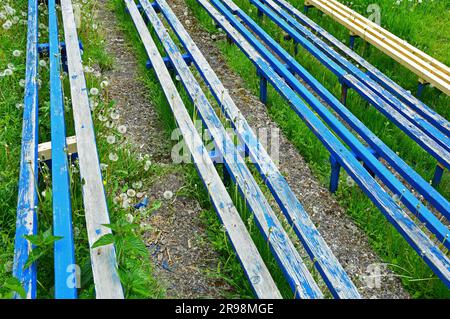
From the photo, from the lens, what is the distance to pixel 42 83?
374 cm

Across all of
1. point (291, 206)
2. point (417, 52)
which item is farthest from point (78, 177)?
point (417, 52)

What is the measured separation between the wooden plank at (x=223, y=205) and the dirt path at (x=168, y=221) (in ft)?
0.95

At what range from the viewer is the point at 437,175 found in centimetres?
323

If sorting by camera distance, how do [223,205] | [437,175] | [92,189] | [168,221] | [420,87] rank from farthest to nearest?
[420,87] → [437,175] → [168,221] → [223,205] → [92,189]

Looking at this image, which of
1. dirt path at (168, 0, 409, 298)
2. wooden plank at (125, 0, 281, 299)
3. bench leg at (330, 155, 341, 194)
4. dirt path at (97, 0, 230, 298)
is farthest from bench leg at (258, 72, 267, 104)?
bench leg at (330, 155, 341, 194)

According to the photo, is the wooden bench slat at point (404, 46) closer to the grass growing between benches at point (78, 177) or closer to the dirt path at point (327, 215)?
the dirt path at point (327, 215)

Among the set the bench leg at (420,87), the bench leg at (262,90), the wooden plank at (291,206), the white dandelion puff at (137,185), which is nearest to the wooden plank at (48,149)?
the white dandelion puff at (137,185)

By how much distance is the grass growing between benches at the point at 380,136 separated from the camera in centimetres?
265

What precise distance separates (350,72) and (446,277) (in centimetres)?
226

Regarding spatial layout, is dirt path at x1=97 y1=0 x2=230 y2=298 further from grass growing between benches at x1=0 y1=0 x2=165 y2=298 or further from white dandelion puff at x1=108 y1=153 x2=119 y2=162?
white dandelion puff at x1=108 y1=153 x2=119 y2=162

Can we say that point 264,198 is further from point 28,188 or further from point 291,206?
point 28,188

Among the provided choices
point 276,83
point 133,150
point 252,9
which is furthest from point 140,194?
point 252,9

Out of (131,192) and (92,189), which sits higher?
(92,189)

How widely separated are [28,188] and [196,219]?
974 mm
